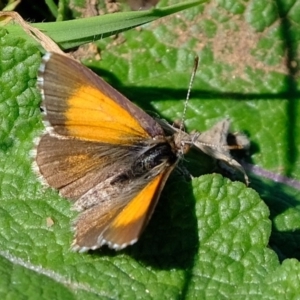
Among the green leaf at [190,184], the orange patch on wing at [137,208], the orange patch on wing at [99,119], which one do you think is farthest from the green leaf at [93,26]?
the orange patch on wing at [137,208]

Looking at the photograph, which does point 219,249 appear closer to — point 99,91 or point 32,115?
point 99,91

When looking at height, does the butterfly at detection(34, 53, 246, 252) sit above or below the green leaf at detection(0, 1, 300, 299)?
above

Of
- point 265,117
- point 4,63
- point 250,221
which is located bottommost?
point 265,117

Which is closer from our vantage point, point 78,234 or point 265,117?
point 78,234

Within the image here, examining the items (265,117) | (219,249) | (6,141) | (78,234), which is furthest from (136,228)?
(265,117)

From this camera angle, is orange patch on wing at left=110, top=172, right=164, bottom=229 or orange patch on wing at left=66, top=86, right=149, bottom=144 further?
orange patch on wing at left=66, top=86, right=149, bottom=144

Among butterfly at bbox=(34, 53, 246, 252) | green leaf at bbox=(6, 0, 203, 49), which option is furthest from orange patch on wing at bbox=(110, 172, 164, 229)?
green leaf at bbox=(6, 0, 203, 49)

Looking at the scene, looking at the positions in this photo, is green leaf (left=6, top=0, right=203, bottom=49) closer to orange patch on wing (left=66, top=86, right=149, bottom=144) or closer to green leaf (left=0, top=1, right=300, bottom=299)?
green leaf (left=0, top=1, right=300, bottom=299)
